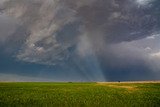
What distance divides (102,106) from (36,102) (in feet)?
25.0

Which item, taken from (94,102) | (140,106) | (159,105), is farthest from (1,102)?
(159,105)

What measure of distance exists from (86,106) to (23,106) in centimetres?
680

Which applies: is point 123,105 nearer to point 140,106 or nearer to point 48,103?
point 140,106

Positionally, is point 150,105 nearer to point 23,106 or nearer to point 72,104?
point 72,104

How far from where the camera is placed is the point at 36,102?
3177 centimetres

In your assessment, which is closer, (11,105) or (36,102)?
(11,105)

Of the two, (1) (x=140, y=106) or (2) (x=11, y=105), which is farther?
(1) (x=140, y=106)

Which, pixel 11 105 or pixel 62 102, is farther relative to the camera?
pixel 62 102

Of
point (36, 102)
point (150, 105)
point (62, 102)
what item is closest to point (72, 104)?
point (62, 102)

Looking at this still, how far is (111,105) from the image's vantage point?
31188mm

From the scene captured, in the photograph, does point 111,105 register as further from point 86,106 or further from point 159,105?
point 159,105

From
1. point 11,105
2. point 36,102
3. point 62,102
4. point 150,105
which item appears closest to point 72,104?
point 62,102

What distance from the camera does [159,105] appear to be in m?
32.0

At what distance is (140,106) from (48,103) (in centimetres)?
1049
